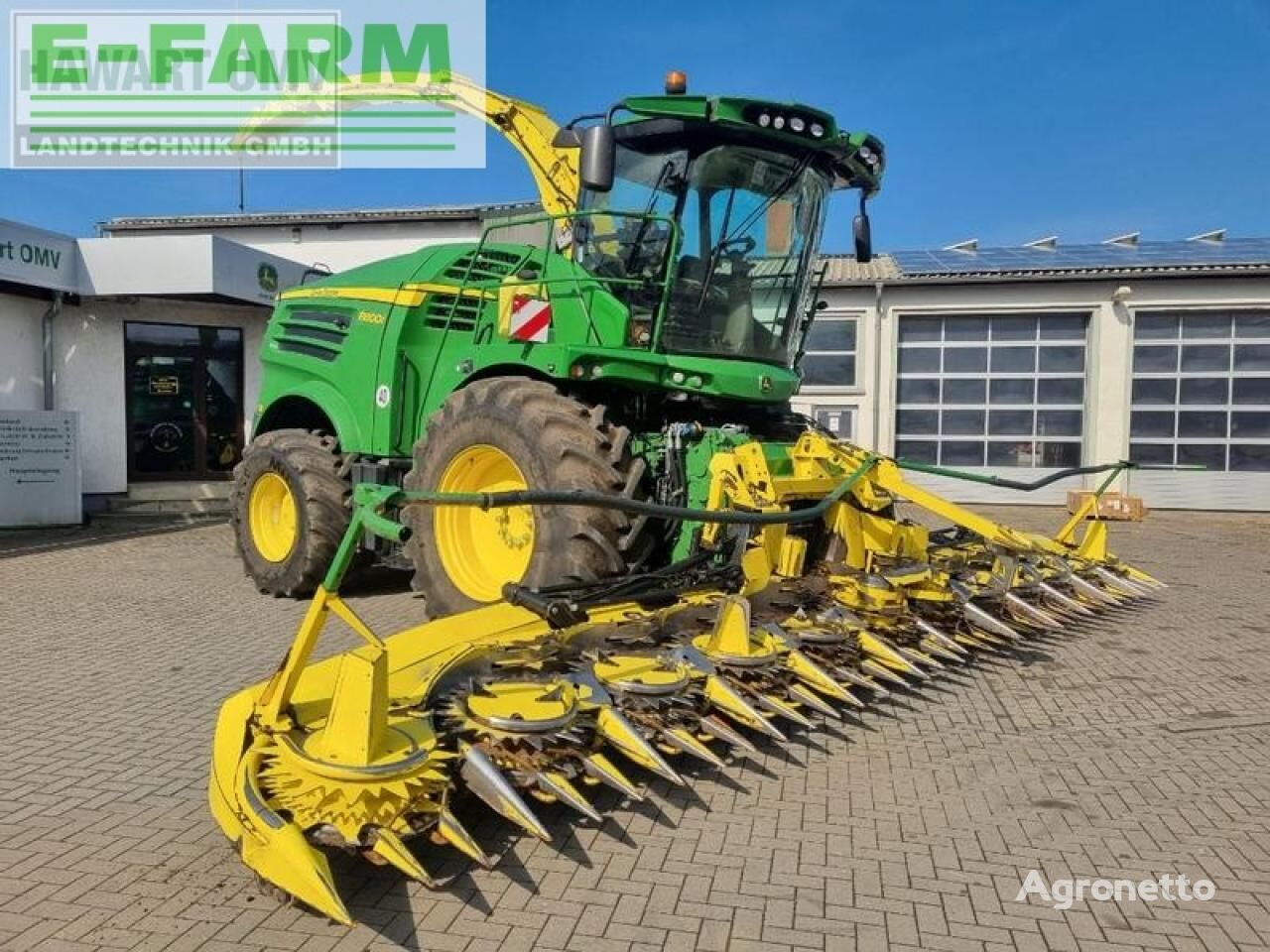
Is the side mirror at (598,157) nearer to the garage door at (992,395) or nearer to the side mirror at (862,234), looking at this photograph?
the side mirror at (862,234)

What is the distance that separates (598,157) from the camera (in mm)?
4910

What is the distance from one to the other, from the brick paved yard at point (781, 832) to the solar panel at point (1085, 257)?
41.7ft

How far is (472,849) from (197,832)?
1.17 m

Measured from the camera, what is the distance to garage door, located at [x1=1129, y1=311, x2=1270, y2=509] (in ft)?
52.9

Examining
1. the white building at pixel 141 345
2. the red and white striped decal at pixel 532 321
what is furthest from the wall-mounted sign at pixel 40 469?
the red and white striped decal at pixel 532 321

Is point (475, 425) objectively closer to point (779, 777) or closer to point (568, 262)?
point (568, 262)

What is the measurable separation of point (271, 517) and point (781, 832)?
584cm

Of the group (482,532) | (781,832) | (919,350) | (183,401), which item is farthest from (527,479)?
(919,350)

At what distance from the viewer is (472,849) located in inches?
108

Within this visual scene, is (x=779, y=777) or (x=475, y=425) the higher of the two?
(x=475, y=425)

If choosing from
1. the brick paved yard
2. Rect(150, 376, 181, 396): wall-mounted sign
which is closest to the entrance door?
Rect(150, 376, 181, 396): wall-mounted sign

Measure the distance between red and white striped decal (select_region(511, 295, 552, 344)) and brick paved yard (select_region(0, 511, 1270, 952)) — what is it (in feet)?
8.04

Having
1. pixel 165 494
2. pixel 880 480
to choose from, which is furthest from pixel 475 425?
pixel 165 494

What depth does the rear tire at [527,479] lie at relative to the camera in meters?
4.94
